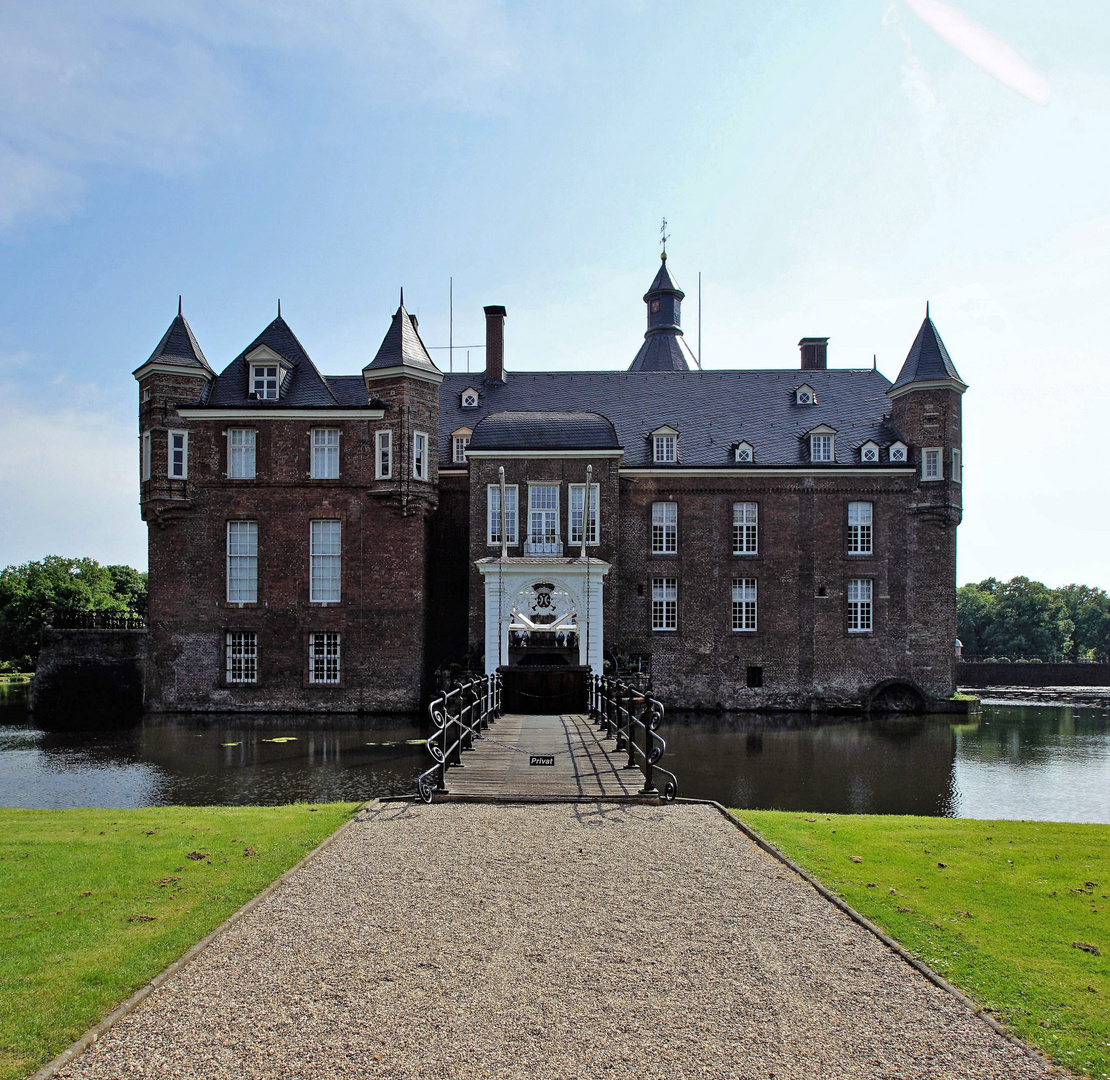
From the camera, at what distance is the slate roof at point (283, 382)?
3134 cm

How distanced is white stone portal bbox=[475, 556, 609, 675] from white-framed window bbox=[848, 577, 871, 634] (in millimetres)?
10028

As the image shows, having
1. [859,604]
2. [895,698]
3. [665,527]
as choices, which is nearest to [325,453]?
[665,527]

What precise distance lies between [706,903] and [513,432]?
26.4 m

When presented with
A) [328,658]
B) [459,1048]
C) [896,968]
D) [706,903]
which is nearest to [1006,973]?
[896,968]

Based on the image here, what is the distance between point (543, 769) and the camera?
12.5 meters

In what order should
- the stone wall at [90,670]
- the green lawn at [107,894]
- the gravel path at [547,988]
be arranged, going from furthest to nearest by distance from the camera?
the stone wall at [90,670]
the green lawn at [107,894]
the gravel path at [547,988]

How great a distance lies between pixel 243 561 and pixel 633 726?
69.1ft

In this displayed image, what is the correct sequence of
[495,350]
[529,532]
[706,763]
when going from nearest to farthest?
[706,763] < [529,532] < [495,350]

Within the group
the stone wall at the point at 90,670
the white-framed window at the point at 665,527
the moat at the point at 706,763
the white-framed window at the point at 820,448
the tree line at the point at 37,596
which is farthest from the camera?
the tree line at the point at 37,596

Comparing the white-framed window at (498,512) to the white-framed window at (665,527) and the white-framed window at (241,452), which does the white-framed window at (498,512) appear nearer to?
the white-framed window at (665,527)

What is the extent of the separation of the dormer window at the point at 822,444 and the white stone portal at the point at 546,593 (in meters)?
10.0

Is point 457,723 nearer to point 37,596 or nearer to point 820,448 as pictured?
point 820,448

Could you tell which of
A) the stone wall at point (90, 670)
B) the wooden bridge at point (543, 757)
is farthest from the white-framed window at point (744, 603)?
the stone wall at point (90, 670)

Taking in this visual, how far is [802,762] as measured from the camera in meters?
19.7
